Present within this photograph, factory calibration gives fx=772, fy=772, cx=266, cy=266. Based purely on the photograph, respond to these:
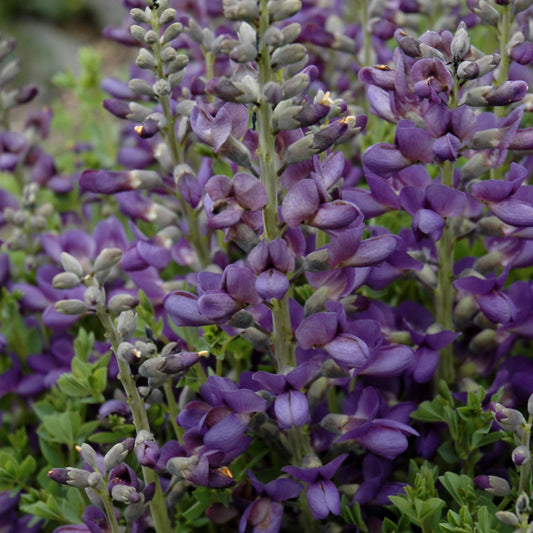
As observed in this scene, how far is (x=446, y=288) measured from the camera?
1.68 m

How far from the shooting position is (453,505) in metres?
1.63

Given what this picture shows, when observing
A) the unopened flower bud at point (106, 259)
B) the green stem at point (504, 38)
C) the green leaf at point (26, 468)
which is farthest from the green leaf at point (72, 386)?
the green stem at point (504, 38)

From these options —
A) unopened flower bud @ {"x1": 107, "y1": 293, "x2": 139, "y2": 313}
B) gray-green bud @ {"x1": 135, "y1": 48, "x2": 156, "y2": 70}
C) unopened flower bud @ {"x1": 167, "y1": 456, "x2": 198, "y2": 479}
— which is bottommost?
unopened flower bud @ {"x1": 167, "y1": 456, "x2": 198, "y2": 479}

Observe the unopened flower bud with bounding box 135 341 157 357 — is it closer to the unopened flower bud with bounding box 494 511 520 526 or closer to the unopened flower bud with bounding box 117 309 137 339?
the unopened flower bud with bounding box 117 309 137 339

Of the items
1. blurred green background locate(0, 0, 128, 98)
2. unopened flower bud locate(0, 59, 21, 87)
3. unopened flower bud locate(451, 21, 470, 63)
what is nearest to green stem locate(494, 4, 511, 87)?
unopened flower bud locate(451, 21, 470, 63)

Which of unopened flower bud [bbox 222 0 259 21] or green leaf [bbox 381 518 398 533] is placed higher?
unopened flower bud [bbox 222 0 259 21]

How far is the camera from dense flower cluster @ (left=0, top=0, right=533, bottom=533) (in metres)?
1.37

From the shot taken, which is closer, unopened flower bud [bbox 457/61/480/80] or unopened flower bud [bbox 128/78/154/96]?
unopened flower bud [bbox 457/61/480/80]

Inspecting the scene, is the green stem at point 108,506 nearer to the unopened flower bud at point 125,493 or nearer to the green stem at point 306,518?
the unopened flower bud at point 125,493

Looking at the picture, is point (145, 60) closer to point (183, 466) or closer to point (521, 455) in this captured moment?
point (183, 466)

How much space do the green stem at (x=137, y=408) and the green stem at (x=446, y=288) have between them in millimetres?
678

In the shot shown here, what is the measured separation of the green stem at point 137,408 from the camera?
4.62 feet

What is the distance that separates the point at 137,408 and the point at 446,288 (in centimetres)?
71

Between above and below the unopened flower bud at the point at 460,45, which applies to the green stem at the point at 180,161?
below
